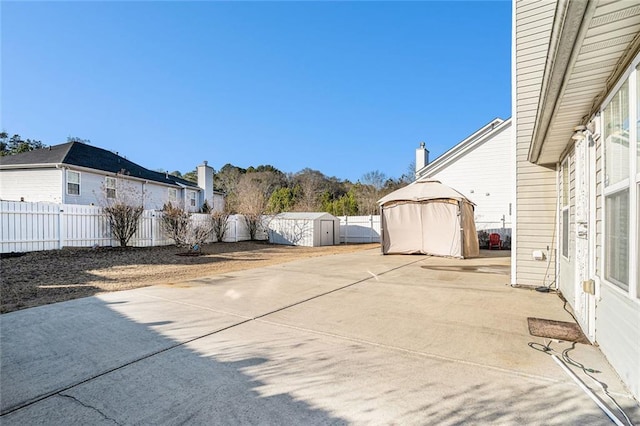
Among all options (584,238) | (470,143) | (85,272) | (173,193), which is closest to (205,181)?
(173,193)

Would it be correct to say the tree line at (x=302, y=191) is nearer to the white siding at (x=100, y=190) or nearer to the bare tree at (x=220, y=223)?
the bare tree at (x=220, y=223)

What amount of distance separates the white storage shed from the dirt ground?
7.64m

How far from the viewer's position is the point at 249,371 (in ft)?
8.82

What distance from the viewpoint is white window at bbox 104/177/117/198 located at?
54.2 ft

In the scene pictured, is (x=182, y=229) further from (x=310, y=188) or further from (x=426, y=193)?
(x=310, y=188)

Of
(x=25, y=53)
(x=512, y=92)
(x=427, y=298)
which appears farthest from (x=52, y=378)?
(x=25, y=53)

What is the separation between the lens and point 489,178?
16.9 metres

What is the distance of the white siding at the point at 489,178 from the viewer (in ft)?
54.1

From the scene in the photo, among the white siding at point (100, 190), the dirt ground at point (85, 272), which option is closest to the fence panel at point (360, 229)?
the dirt ground at point (85, 272)

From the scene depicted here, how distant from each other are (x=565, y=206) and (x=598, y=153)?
8.53 ft

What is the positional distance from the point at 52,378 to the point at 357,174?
36.2 metres

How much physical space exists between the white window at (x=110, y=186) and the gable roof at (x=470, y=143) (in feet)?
58.5

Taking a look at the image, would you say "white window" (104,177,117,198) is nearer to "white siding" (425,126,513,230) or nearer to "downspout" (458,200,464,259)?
"downspout" (458,200,464,259)

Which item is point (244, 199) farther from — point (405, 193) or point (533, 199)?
point (533, 199)
